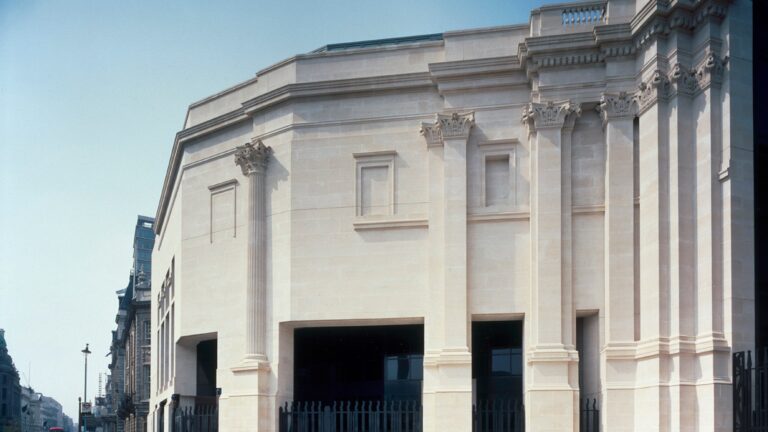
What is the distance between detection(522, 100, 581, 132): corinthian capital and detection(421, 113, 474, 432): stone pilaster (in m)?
2.16

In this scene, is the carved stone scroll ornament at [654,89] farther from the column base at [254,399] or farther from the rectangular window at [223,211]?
the rectangular window at [223,211]

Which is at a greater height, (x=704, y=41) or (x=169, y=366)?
(x=704, y=41)

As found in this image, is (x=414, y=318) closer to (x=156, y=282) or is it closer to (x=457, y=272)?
(x=457, y=272)

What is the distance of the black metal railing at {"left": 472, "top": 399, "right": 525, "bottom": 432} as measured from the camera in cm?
2969

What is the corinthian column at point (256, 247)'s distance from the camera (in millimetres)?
33125

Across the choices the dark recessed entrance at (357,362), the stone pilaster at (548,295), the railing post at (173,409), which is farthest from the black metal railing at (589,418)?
the railing post at (173,409)

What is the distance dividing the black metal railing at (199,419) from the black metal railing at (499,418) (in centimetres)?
1011

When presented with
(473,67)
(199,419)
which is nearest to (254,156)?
(473,67)

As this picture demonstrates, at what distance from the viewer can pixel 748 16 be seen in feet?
86.2

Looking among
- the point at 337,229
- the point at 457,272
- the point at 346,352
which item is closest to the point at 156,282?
the point at 346,352

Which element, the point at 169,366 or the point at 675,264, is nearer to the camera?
the point at 675,264

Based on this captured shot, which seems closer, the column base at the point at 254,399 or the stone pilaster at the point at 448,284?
the stone pilaster at the point at 448,284

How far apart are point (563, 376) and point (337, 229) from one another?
29.1 ft

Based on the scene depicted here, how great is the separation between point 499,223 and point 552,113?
3794 millimetres
